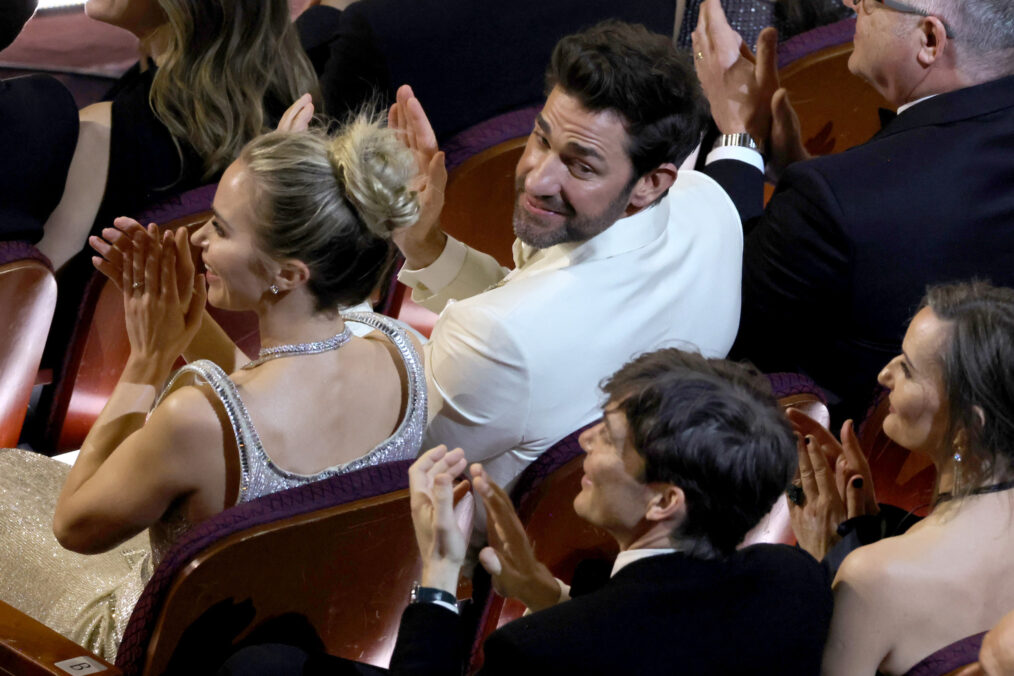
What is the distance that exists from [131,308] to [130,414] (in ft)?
0.55

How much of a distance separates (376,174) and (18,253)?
66cm

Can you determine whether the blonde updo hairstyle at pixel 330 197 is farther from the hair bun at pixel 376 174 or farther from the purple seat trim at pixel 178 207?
the purple seat trim at pixel 178 207

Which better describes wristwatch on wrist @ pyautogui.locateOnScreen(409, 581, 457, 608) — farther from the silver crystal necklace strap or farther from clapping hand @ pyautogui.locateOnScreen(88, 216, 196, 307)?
clapping hand @ pyautogui.locateOnScreen(88, 216, 196, 307)

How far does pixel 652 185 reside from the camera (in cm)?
189

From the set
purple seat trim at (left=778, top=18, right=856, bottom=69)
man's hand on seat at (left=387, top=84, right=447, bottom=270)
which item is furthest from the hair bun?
purple seat trim at (left=778, top=18, right=856, bottom=69)

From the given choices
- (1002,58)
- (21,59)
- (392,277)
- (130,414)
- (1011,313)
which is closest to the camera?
(1011,313)

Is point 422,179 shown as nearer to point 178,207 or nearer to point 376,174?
point 178,207

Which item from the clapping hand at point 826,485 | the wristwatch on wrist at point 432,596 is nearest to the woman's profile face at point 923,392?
the clapping hand at point 826,485

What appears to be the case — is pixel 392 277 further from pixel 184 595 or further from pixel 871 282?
pixel 184 595

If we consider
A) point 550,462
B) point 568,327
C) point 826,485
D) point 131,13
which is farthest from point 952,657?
point 131,13

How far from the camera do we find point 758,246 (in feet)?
6.57

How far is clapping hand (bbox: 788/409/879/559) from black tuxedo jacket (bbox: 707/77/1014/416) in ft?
1.19

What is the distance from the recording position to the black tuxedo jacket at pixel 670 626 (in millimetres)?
1150

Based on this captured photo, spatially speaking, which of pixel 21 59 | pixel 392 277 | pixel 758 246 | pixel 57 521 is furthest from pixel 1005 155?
pixel 21 59
